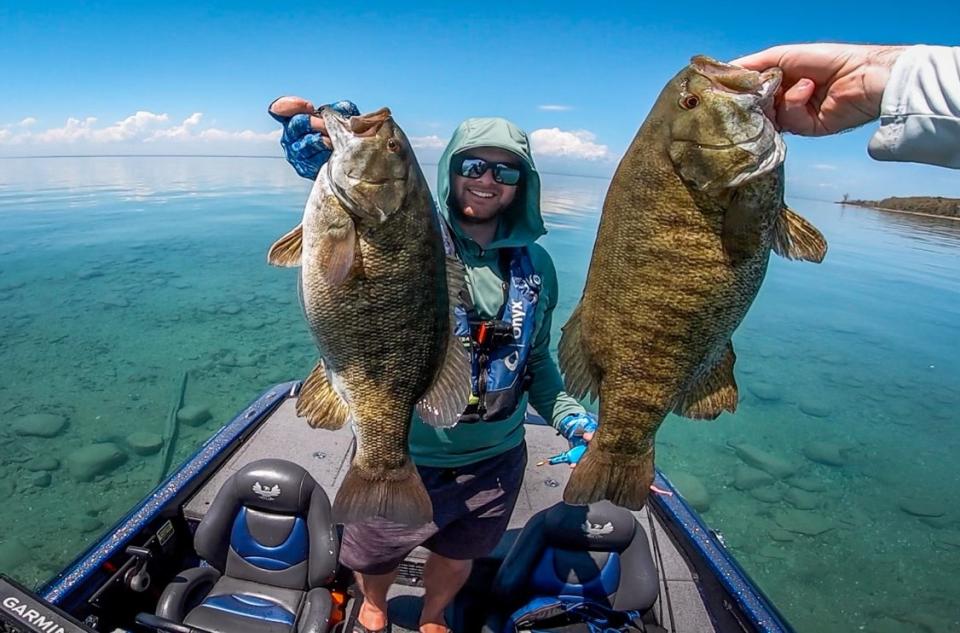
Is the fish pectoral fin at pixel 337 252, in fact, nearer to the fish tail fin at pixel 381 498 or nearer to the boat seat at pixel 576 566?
the fish tail fin at pixel 381 498

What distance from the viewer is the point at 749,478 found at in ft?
28.6

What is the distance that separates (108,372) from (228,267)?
8.90 metres

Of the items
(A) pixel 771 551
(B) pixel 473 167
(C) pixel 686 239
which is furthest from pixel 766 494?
(C) pixel 686 239

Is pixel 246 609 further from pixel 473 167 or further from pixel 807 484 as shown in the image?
pixel 807 484

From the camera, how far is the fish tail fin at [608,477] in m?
1.76

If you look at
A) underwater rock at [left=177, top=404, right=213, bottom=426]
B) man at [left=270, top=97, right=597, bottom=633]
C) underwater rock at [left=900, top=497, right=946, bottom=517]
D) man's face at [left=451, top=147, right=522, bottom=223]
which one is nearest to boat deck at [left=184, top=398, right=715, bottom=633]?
man at [left=270, top=97, right=597, bottom=633]

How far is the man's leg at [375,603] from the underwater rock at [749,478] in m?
7.10

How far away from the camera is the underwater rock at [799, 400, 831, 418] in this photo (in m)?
11.3

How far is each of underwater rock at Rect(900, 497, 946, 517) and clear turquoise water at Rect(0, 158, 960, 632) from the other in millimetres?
32

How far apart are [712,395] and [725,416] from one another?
10.2 meters

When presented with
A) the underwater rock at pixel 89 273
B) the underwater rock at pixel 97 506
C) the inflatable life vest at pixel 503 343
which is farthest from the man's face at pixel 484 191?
the underwater rock at pixel 89 273

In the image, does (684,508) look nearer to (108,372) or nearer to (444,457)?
(444,457)

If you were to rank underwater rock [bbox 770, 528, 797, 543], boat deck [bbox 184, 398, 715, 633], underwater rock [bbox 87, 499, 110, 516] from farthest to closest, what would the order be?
underwater rock [bbox 770, 528, 797, 543]
underwater rock [bbox 87, 499, 110, 516]
boat deck [bbox 184, 398, 715, 633]

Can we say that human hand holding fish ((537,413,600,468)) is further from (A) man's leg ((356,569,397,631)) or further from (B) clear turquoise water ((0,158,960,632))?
(B) clear turquoise water ((0,158,960,632))
